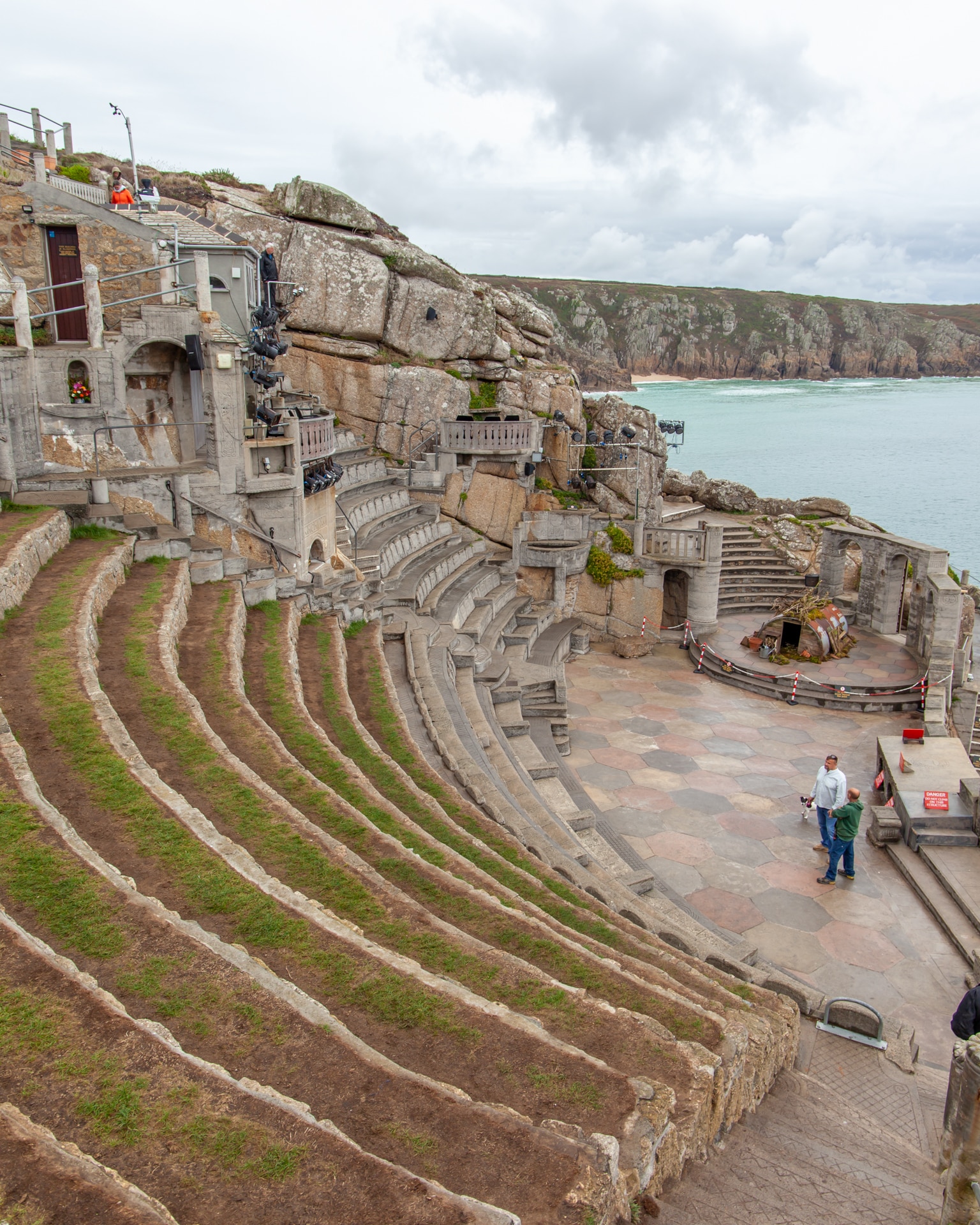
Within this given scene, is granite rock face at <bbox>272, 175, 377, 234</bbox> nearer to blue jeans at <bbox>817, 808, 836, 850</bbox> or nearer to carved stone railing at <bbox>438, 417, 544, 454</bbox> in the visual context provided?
carved stone railing at <bbox>438, 417, 544, 454</bbox>

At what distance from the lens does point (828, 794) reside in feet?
47.4

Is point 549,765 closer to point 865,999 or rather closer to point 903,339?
point 865,999

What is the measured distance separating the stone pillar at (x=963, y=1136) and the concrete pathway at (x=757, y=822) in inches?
194

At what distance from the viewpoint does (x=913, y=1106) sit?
789 cm

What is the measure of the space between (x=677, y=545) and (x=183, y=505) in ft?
53.0

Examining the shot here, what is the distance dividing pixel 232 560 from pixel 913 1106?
45.7 ft

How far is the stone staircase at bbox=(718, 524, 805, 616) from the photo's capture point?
99.0 ft

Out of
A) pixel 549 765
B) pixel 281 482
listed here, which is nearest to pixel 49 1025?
pixel 549 765

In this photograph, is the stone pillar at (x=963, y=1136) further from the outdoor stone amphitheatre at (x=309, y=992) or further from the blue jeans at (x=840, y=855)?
the blue jeans at (x=840, y=855)

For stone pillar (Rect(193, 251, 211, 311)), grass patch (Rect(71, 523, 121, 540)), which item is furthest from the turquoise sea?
grass patch (Rect(71, 523, 121, 540))

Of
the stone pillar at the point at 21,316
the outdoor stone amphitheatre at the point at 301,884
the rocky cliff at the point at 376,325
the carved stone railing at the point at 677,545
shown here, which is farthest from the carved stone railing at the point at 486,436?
the stone pillar at the point at 21,316

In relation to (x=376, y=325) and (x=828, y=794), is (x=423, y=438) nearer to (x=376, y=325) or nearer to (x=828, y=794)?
(x=376, y=325)

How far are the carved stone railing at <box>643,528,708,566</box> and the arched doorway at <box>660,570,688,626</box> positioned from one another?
122 centimetres

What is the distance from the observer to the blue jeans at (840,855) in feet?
45.4
